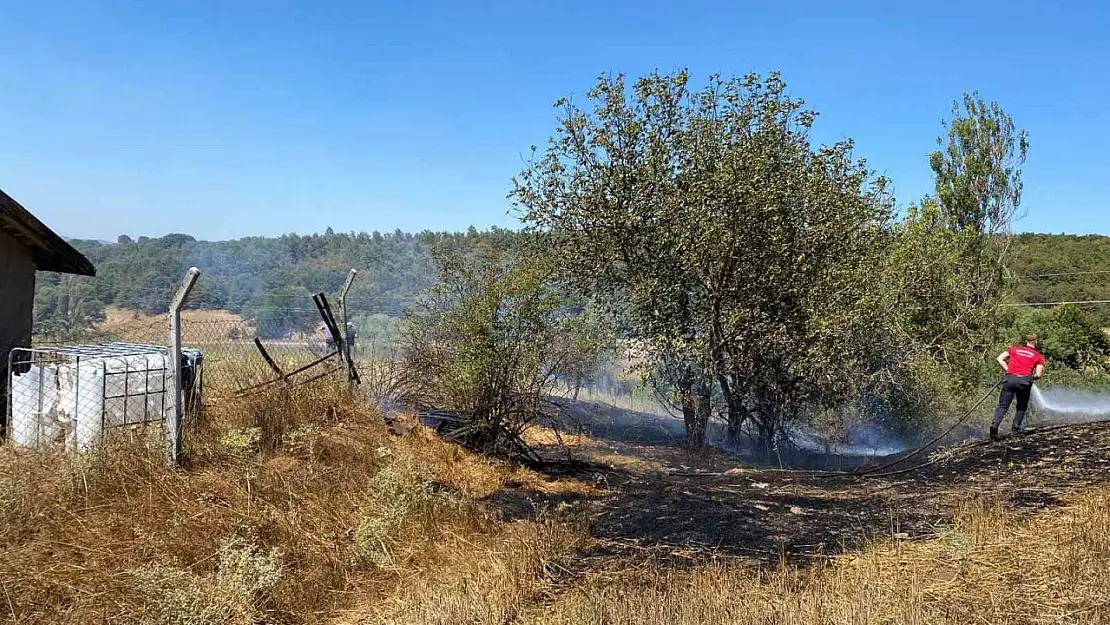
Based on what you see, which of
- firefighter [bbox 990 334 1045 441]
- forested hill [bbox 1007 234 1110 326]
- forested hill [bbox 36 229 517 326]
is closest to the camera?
firefighter [bbox 990 334 1045 441]

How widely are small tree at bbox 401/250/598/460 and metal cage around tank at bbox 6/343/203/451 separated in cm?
290

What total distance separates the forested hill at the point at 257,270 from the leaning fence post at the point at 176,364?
4354 mm

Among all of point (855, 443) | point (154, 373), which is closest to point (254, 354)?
point (154, 373)

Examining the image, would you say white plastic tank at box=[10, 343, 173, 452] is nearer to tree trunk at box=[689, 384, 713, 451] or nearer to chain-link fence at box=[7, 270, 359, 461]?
chain-link fence at box=[7, 270, 359, 461]

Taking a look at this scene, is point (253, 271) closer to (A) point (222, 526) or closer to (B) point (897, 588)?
(A) point (222, 526)

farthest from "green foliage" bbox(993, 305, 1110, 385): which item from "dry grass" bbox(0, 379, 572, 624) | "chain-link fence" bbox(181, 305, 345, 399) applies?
"dry grass" bbox(0, 379, 572, 624)

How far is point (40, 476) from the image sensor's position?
5.72 m

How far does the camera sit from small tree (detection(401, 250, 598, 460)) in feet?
30.0

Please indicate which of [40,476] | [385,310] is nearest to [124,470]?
[40,476]

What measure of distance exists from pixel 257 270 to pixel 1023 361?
17.6 metres

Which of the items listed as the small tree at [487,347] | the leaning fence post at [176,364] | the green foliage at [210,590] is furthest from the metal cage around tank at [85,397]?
the small tree at [487,347]

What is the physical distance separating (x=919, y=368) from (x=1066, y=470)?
5.66 meters

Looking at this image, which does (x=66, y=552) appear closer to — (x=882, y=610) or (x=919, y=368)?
(x=882, y=610)

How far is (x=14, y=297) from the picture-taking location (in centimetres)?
830
